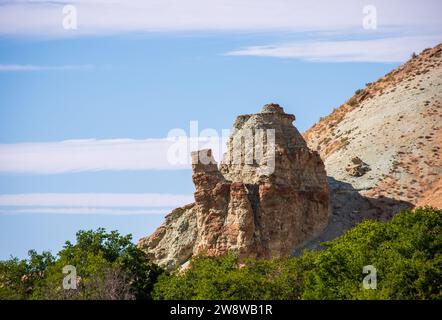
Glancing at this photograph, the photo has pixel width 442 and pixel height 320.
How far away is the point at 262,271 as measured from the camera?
378 ft

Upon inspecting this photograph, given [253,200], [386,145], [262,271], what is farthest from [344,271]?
[386,145]

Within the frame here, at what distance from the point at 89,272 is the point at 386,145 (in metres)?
40.8

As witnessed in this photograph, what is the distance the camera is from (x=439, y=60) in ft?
541

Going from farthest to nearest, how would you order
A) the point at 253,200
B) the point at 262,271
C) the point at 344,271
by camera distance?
the point at 253,200, the point at 262,271, the point at 344,271

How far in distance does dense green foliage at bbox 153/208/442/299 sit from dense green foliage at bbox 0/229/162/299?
188 centimetres


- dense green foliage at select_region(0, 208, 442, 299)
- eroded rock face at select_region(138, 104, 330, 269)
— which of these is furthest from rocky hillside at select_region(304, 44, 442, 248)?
dense green foliage at select_region(0, 208, 442, 299)

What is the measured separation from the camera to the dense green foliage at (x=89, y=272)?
108m

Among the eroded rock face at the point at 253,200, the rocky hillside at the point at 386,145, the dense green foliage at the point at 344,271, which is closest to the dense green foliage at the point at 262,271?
the dense green foliage at the point at 344,271

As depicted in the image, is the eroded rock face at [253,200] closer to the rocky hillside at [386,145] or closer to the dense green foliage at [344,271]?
the rocky hillside at [386,145]

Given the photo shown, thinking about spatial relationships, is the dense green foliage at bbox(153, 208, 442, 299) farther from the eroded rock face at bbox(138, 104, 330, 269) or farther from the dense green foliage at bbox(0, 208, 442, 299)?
the eroded rock face at bbox(138, 104, 330, 269)

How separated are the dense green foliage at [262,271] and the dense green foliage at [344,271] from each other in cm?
A: 6

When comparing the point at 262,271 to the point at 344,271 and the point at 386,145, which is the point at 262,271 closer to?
the point at 344,271

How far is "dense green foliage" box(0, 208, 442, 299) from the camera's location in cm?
10506
